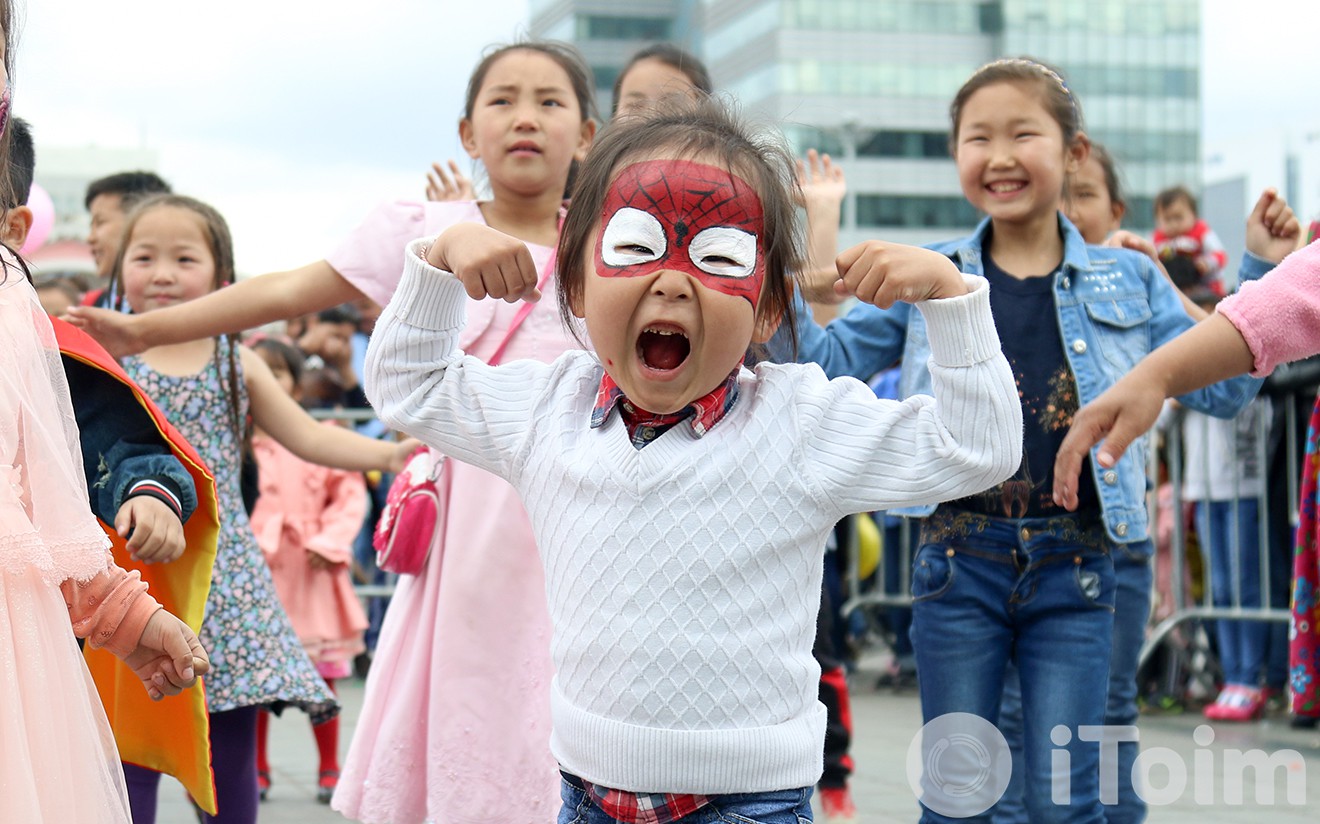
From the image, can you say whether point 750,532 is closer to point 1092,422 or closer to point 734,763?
point 734,763

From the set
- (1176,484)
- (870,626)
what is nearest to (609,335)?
(1176,484)

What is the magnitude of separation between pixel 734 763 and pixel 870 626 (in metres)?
8.38

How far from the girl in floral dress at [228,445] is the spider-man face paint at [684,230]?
67.0 inches

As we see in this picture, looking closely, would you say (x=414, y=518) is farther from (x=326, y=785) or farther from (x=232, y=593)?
(x=326, y=785)

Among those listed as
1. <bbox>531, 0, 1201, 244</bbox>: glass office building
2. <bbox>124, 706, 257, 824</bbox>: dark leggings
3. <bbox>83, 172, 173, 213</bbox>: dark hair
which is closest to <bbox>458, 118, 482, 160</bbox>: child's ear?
<bbox>124, 706, 257, 824</bbox>: dark leggings

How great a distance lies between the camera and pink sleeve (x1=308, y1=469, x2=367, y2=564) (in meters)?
6.30

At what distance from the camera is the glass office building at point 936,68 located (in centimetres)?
7431

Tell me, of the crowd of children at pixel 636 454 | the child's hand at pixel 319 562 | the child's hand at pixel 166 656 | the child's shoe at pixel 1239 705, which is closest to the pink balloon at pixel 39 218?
the crowd of children at pixel 636 454

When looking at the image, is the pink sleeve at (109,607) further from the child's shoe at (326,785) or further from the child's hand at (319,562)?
the child's hand at (319,562)

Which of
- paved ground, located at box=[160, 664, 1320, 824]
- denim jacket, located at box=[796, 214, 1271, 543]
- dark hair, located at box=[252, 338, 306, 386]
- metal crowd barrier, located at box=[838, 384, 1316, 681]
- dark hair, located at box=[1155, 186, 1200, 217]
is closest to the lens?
denim jacket, located at box=[796, 214, 1271, 543]

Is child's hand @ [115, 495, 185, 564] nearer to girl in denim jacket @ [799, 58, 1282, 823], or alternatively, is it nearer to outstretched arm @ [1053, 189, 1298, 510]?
girl in denim jacket @ [799, 58, 1282, 823]

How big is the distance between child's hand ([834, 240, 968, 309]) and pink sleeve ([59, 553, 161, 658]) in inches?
47.6

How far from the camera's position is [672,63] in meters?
4.66

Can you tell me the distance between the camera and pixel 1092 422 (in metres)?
2.84
